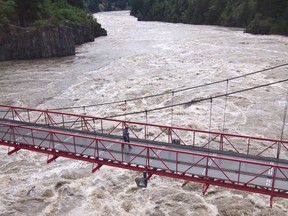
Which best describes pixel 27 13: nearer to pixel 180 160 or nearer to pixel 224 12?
pixel 180 160

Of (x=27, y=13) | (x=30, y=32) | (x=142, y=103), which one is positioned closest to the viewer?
(x=142, y=103)

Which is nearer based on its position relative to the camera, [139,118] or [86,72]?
[139,118]

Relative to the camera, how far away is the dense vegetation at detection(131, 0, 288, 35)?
77125 mm

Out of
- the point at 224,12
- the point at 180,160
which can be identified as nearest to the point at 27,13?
the point at 180,160

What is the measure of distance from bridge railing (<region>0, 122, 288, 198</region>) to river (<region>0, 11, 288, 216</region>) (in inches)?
124

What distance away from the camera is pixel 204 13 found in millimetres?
109312

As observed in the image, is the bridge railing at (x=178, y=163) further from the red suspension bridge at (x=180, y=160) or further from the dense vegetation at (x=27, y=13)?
the dense vegetation at (x=27, y=13)

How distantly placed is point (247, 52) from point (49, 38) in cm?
2949

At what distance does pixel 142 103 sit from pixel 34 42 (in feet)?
99.9

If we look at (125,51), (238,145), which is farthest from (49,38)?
(238,145)

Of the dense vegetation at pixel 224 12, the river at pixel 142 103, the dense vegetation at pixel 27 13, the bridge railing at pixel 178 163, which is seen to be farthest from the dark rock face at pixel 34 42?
the dense vegetation at pixel 224 12

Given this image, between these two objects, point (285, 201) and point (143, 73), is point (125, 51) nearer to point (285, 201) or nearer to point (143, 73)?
point (143, 73)

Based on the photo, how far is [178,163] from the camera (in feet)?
Answer: 46.0

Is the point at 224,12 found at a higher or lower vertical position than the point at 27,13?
lower
